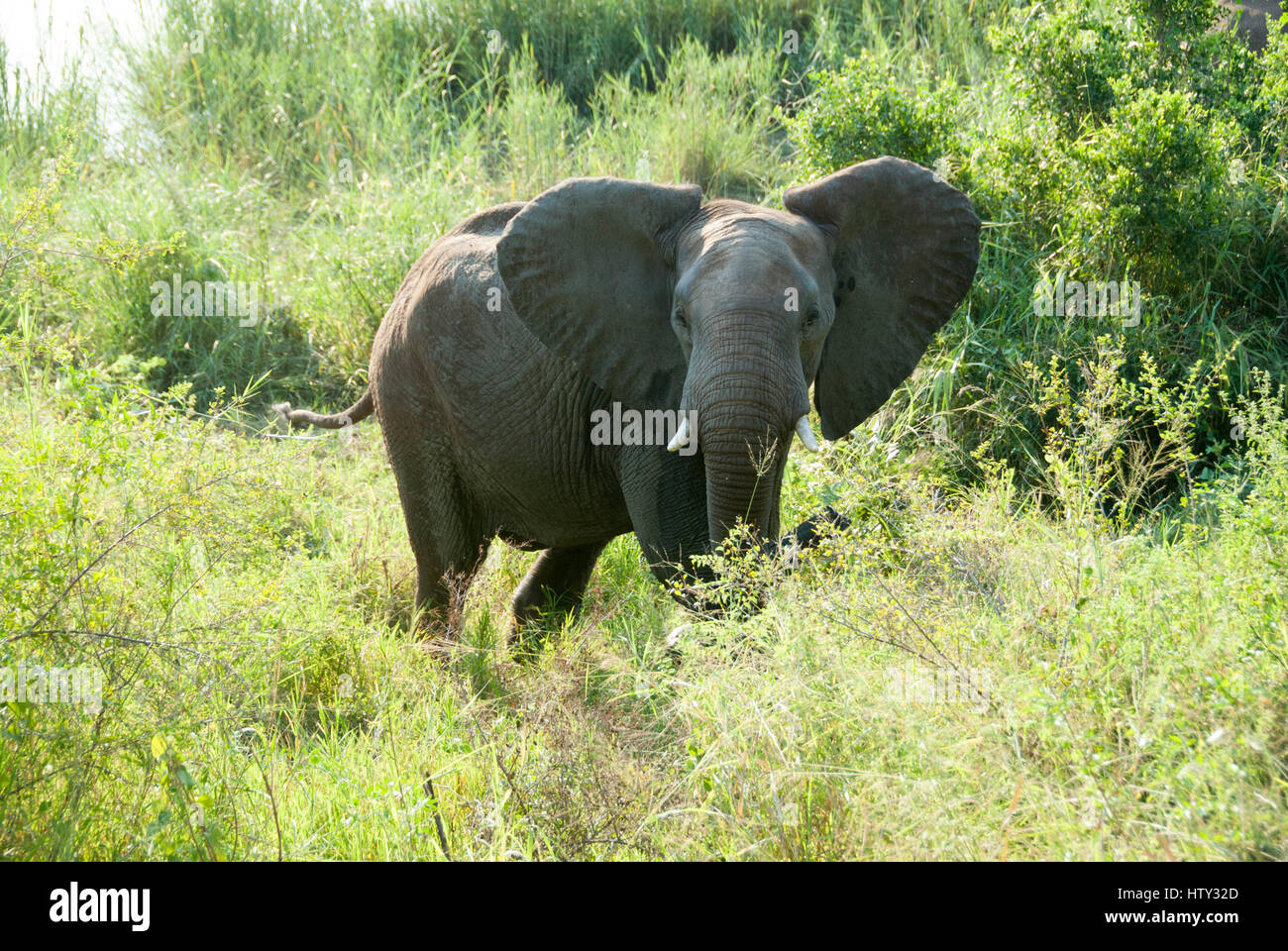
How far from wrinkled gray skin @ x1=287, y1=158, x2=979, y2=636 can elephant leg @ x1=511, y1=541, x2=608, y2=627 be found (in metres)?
0.16

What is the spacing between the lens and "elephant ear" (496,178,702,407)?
5.37 metres

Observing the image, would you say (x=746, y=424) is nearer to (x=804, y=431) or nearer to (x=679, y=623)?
(x=804, y=431)

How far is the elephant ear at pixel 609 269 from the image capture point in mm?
5371

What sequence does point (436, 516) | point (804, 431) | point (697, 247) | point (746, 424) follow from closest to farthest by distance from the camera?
1. point (746, 424)
2. point (804, 431)
3. point (697, 247)
4. point (436, 516)

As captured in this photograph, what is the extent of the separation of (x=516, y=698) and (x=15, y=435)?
12.5 ft

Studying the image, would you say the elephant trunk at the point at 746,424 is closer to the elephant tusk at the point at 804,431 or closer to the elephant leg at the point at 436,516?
the elephant tusk at the point at 804,431

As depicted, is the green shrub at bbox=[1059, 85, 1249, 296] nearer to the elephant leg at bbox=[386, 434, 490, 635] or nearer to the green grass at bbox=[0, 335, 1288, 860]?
the green grass at bbox=[0, 335, 1288, 860]

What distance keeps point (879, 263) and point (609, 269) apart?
1.19 meters

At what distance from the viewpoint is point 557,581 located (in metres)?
6.80

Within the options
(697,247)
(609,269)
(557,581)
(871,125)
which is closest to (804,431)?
(697,247)

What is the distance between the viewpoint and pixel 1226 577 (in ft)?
13.4

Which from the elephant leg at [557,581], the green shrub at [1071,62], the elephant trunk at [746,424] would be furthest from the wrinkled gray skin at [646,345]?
the green shrub at [1071,62]

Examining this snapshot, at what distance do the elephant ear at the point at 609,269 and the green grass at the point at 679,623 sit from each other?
106cm

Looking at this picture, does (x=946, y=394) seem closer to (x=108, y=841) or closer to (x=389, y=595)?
(x=389, y=595)
